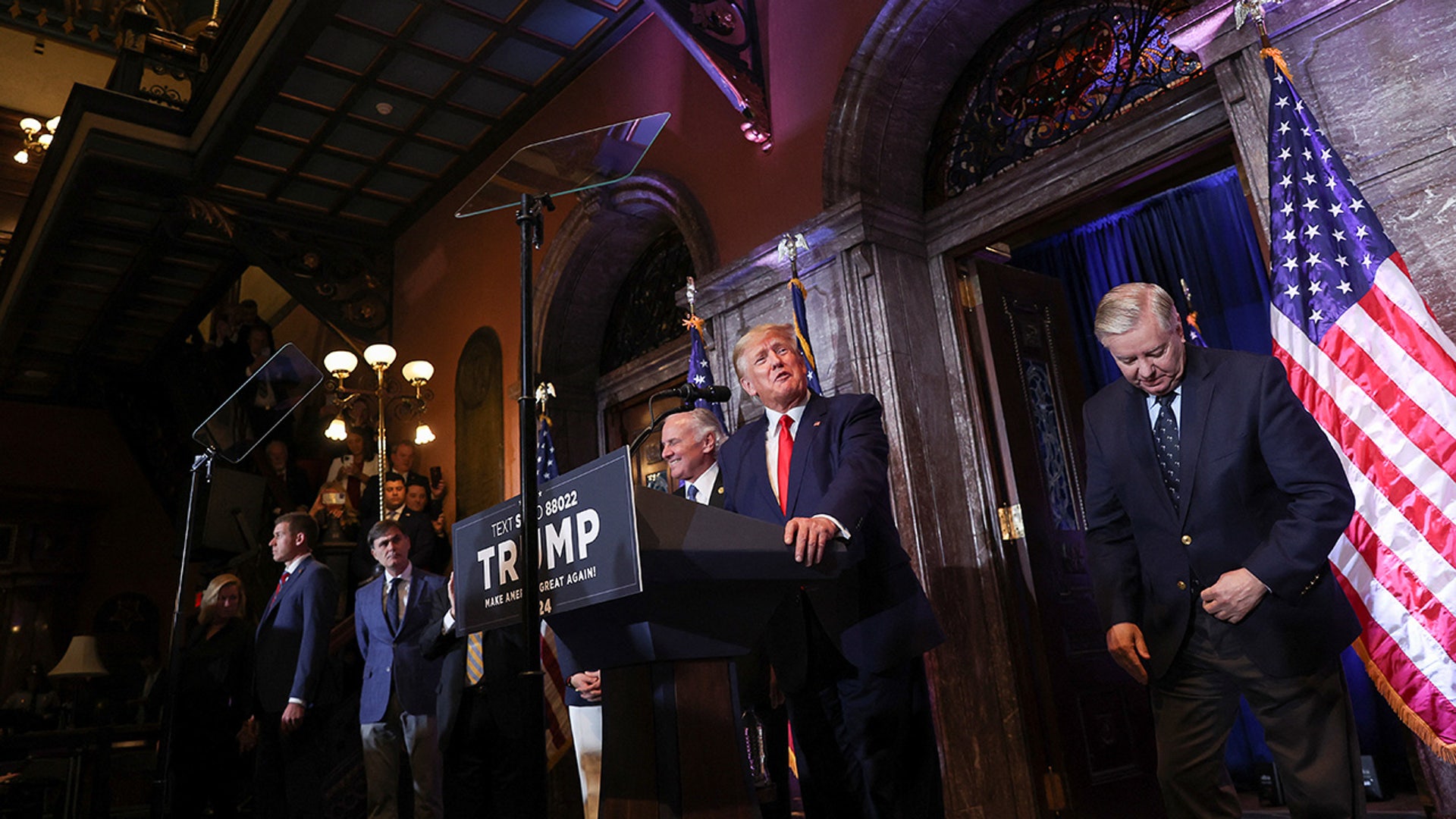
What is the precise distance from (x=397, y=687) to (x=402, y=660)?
0.14m

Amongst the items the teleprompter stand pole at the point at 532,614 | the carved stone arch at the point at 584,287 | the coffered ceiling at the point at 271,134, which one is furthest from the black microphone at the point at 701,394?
the coffered ceiling at the point at 271,134

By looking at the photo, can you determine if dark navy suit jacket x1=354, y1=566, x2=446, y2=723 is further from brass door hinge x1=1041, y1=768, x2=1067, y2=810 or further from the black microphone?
brass door hinge x1=1041, y1=768, x2=1067, y2=810

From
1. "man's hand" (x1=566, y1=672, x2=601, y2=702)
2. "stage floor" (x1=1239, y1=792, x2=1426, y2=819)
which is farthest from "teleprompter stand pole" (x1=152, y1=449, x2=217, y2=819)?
"stage floor" (x1=1239, y1=792, x2=1426, y2=819)

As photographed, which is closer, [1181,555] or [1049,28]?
[1181,555]

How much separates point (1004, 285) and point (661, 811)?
3807 millimetres

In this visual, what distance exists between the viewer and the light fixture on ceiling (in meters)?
9.50

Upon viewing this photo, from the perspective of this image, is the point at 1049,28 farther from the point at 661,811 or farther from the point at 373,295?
the point at 373,295

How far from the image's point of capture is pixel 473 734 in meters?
4.36

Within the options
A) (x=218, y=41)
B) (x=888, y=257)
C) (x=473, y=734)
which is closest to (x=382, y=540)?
(x=473, y=734)

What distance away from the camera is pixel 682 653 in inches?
65.1

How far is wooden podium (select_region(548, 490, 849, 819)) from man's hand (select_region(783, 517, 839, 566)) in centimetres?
2

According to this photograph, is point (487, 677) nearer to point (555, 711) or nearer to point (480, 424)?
point (555, 711)

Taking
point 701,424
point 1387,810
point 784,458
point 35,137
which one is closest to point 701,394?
point 784,458

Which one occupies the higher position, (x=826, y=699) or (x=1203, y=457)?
(x=1203, y=457)
